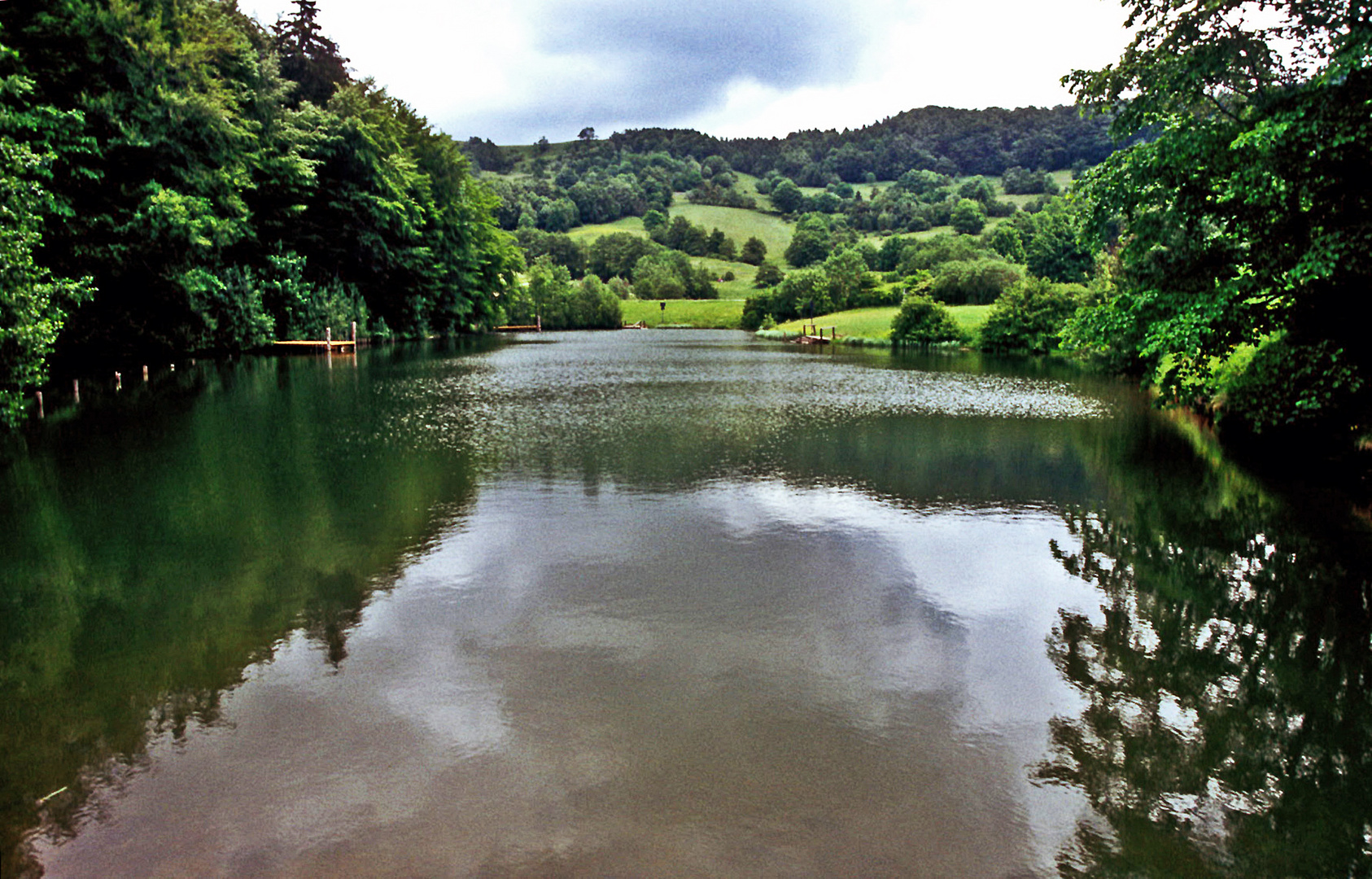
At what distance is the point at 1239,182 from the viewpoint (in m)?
12.5

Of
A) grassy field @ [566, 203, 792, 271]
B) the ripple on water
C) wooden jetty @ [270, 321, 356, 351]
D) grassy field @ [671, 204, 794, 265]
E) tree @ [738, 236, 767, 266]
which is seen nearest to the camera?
the ripple on water

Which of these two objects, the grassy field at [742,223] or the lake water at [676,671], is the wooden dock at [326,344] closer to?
the lake water at [676,671]

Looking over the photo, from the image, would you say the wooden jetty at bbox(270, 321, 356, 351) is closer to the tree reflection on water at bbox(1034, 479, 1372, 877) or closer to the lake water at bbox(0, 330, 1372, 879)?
Result: the lake water at bbox(0, 330, 1372, 879)

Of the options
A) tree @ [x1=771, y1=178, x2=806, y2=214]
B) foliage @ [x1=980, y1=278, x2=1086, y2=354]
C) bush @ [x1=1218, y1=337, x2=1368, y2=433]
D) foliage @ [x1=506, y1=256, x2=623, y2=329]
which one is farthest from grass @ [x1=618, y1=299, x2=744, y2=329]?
bush @ [x1=1218, y1=337, x2=1368, y2=433]

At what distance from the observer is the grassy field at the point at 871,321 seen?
59.4 m

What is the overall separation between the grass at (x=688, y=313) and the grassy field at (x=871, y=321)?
22.6m

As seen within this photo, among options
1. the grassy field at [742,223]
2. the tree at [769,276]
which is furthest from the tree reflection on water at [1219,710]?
the grassy field at [742,223]

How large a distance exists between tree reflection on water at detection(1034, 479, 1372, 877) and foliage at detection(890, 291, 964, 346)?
48.5m

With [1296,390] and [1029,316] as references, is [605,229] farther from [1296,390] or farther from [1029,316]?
[1296,390]

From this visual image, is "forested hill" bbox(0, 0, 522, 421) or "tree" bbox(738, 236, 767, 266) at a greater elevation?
"tree" bbox(738, 236, 767, 266)

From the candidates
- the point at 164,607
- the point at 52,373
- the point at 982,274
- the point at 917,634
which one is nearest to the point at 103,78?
the point at 52,373

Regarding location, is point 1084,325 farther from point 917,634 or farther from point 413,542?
point 413,542

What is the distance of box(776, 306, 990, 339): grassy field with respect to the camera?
59.4 metres

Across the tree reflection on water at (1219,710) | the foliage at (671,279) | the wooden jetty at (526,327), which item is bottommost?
the tree reflection on water at (1219,710)
